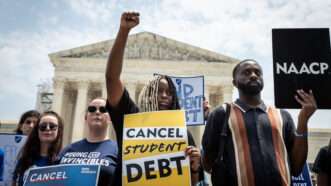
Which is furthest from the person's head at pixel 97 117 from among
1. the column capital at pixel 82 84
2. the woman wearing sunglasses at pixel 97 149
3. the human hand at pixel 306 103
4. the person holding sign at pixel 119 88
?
the column capital at pixel 82 84

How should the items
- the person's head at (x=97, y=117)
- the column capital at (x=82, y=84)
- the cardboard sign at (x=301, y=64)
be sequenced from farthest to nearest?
the column capital at (x=82, y=84) < the person's head at (x=97, y=117) < the cardboard sign at (x=301, y=64)

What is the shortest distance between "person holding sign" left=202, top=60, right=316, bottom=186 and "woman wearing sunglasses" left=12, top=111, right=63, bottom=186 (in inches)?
76.4

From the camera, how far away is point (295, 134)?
290 cm

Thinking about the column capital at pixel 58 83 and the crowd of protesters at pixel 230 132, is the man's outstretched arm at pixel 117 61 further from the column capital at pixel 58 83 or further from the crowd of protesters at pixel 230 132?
the column capital at pixel 58 83

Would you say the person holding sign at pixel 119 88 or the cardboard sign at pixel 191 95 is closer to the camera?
the person holding sign at pixel 119 88

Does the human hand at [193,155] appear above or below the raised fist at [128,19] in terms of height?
below

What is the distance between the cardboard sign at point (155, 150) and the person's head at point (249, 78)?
0.76 m

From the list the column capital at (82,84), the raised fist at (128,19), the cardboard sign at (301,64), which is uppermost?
→ the column capital at (82,84)

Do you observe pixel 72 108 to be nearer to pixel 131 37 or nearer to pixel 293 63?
pixel 131 37

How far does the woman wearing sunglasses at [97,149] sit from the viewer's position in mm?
3213

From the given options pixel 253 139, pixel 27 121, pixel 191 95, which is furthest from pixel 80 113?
pixel 253 139

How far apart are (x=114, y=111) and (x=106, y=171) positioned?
847 millimetres

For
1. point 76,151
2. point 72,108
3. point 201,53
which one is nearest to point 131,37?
point 201,53

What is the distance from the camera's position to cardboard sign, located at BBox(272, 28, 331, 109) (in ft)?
10.9
